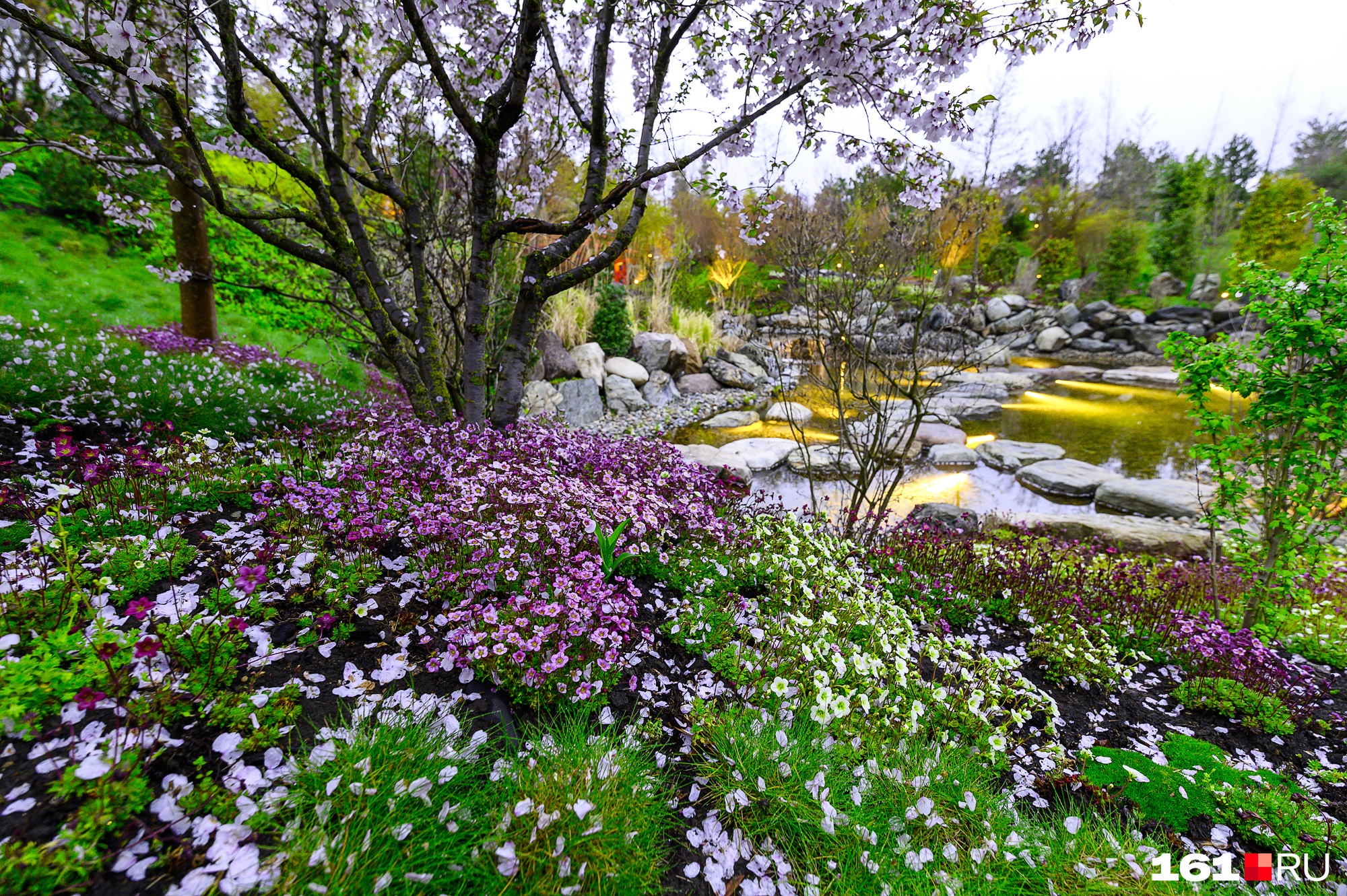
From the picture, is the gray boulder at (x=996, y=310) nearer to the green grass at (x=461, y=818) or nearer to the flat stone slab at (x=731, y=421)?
the flat stone slab at (x=731, y=421)

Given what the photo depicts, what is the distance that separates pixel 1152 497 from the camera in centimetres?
802

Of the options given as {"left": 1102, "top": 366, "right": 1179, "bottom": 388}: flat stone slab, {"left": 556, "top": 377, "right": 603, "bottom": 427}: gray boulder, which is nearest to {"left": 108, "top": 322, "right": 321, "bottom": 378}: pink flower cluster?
{"left": 556, "top": 377, "right": 603, "bottom": 427}: gray boulder

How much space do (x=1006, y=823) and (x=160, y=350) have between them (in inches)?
354

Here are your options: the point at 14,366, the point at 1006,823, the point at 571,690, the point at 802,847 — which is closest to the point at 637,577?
the point at 571,690

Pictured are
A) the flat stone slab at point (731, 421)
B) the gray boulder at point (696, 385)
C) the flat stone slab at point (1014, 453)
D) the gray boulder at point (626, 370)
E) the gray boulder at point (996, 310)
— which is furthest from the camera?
the gray boulder at point (996, 310)

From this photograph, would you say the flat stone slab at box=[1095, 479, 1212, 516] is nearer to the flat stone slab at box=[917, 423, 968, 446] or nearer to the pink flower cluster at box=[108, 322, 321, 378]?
the flat stone slab at box=[917, 423, 968, 446]

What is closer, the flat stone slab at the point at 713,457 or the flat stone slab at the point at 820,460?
the flat stone slab at the point at 713,457

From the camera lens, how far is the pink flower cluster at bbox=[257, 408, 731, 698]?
2.54 m

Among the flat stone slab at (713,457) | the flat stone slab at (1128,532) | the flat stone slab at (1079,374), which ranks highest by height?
the flat stone slab at (1079,374)

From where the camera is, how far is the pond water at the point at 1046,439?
854 cm

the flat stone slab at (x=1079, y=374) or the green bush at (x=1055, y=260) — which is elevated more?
the green bush at (x=1055, y=260)

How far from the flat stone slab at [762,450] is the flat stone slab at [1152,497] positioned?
4767mm

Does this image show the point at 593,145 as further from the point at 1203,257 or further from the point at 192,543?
the point at 1203,257

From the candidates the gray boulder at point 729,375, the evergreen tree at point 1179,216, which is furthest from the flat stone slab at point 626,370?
the evergreen tree at point 1179,216
